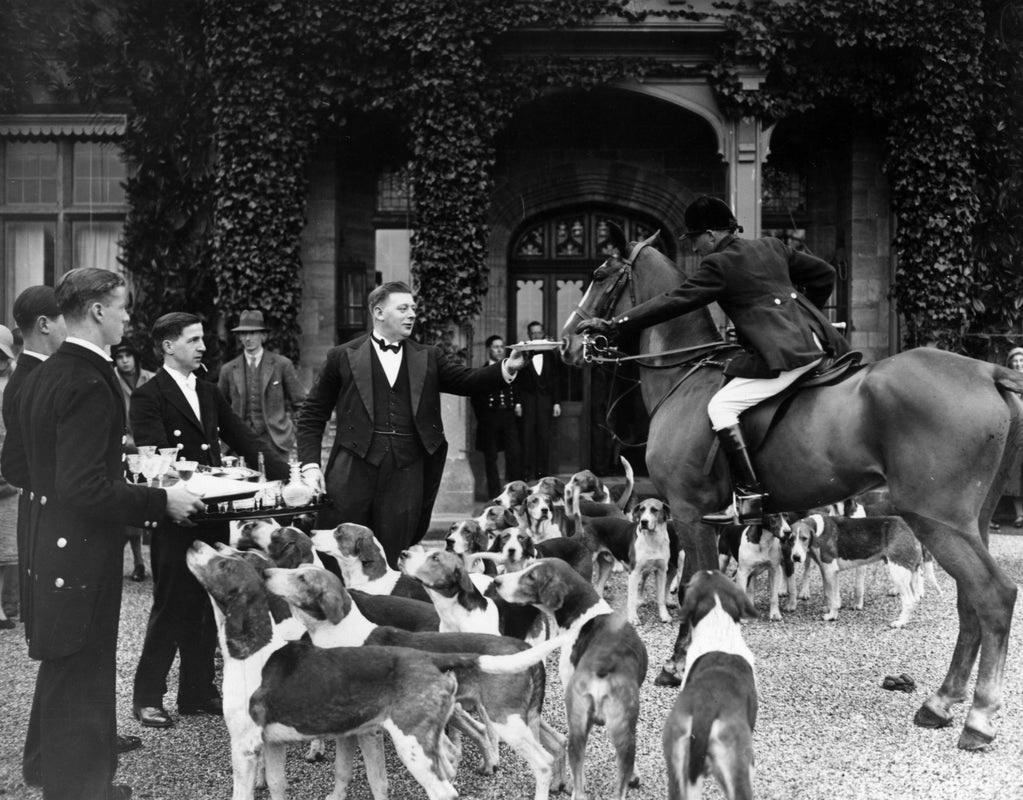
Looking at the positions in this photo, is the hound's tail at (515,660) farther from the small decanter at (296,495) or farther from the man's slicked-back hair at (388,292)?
the man's slicked-back hair at (388,292)

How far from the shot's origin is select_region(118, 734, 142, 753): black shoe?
5219mm

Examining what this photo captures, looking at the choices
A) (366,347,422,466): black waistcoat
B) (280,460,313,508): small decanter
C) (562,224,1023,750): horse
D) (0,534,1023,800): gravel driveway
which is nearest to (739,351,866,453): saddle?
(562,224,1023,750): horse

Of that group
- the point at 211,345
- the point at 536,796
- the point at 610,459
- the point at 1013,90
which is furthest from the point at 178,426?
the point at 1013,90

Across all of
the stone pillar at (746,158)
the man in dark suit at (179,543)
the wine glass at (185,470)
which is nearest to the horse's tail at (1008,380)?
the man in dark suit at (179,543)

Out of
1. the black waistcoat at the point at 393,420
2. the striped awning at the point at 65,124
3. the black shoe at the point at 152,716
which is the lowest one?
the black shoe at the point at 152,716

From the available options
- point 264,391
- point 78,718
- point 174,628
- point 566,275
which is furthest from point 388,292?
point 566,275

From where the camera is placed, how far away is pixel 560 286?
15641mm

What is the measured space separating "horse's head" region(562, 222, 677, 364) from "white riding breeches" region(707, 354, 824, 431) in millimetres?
1240

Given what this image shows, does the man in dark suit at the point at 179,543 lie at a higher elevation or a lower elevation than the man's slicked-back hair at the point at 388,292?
lower

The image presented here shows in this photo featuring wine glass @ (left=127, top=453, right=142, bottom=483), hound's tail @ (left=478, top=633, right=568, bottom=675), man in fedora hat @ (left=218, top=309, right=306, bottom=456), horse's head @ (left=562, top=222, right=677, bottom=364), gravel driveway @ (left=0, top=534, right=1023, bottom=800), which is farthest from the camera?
man in fedora hat @ (left=218, top=309, right=306, bottom=456)

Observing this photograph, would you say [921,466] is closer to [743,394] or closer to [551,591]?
→ [743,394]

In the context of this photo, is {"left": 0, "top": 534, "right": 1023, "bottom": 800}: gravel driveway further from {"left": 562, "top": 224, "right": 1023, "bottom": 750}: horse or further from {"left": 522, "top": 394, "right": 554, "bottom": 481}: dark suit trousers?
{"left": 522, "top": 394, "right": 554, "bottom": 481}: dark suit trousers

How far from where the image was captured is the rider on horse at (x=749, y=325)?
6027 millimetres

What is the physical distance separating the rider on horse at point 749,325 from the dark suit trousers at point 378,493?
1.56 m
